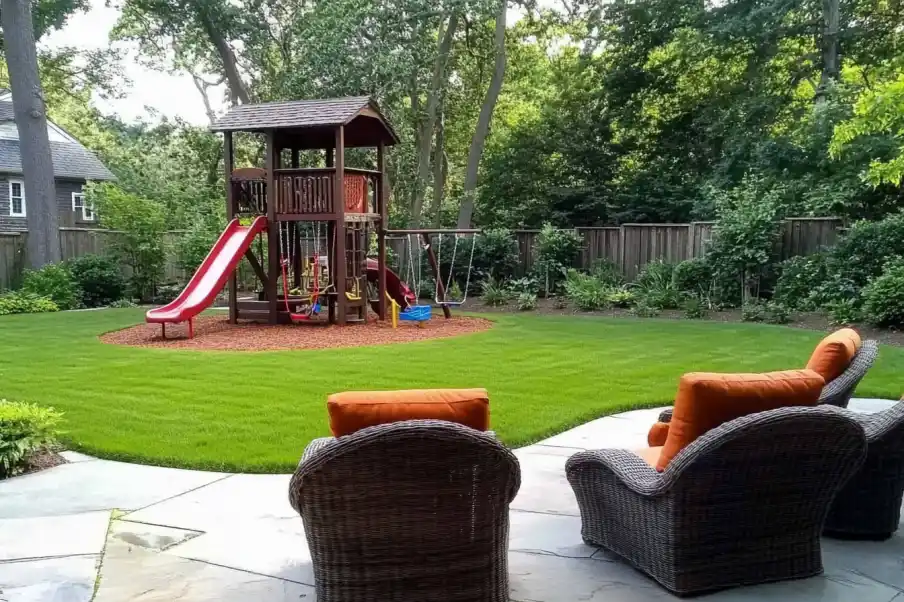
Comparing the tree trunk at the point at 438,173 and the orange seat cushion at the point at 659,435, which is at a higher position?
the tree trunk at the point at 438,173

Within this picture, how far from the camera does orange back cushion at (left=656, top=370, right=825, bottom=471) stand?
3100 millimetres

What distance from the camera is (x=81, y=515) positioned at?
4.09 metres

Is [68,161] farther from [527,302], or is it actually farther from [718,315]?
[718,315]

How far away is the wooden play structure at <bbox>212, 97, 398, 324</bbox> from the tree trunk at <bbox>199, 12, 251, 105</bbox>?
967 cm

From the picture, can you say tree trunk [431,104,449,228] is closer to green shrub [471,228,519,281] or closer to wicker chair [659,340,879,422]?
green shrub [471,228,519,281]

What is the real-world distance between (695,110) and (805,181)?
227 inches

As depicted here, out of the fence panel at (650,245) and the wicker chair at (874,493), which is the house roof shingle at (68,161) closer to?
the fence panel at (650,245)

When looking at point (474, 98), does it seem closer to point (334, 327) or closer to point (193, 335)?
point (334, 327)

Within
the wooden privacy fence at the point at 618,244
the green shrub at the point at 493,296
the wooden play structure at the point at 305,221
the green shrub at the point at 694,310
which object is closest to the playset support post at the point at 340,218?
the wooden play structure at the point at 305,221

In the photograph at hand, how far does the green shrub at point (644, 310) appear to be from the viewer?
1446cm

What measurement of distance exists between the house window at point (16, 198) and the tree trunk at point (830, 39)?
25.7m

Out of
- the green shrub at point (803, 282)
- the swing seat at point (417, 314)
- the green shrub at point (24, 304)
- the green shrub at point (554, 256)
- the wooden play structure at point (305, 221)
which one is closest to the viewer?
the wooden play structure at point (305, 221)

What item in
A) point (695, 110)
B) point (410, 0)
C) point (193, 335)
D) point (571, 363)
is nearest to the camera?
point (571, 363)

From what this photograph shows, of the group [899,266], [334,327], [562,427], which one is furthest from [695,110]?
[562,427]
